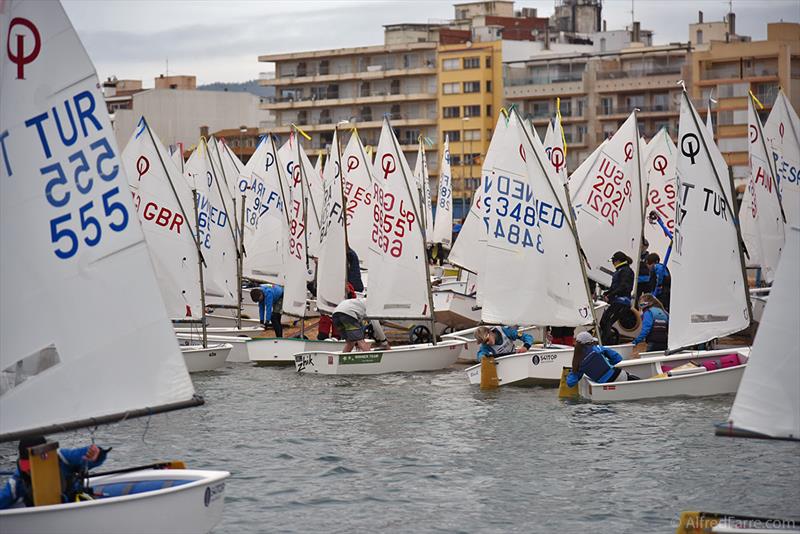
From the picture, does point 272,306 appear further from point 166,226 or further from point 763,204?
point 763,204

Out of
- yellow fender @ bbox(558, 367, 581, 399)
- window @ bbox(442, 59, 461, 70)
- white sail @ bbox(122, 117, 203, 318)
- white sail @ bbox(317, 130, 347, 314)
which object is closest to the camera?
yellow fender @ bbox(558, 367, 581, 399)

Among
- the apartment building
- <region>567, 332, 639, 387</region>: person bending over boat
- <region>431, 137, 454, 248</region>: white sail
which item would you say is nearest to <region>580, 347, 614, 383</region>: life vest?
<region>567, 332, 639, 387</region>: person bending over boat

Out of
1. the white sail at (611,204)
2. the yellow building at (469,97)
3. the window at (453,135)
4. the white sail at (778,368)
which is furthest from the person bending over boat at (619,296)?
the window at (453,135)

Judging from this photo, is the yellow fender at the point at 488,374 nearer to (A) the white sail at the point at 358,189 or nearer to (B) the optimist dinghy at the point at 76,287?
(B) the optimist dinghy at the point at 76,287

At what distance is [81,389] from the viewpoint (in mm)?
14664

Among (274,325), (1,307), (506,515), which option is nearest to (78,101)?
(1,307)

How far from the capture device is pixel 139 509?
13906 mm

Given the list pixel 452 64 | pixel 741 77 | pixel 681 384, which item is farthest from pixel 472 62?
pixel 681 384

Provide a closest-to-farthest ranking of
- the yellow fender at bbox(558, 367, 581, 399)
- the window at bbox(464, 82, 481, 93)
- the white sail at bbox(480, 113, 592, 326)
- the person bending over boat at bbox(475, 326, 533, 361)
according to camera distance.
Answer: the yellow fender at bbox(558, 367, 581, 399) < the person bending over boat at bbox(475, 326, 533, 361) < the white sail at bbox(480, 113, 592, 326) < the window at bbox(464, 82, 481, 93)

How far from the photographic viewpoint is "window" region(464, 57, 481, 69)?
109m

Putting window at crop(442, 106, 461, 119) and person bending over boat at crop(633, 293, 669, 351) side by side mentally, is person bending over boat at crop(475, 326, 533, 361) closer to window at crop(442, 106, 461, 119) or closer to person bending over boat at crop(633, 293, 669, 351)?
person bending over boat at crop(633, 293, 669, 351)

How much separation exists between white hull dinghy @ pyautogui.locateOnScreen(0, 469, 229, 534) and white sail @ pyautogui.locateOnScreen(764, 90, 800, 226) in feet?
85.5

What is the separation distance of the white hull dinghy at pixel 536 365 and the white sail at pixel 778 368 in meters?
13.5

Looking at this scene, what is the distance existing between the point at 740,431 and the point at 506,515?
4.55 metres
